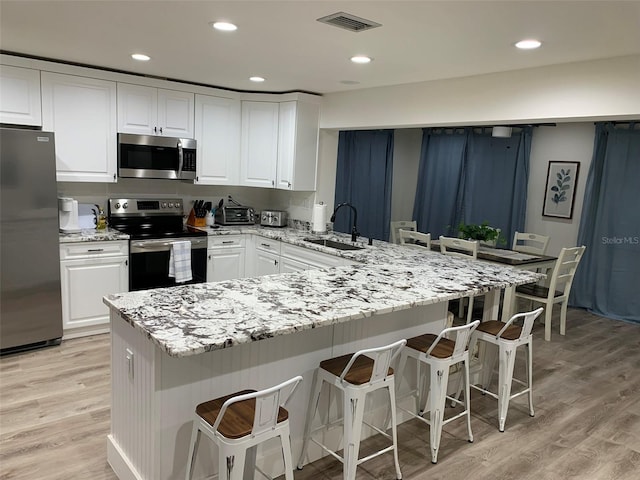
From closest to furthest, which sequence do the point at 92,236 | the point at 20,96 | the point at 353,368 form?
the point at 353,368 → the point at 20,96 → the point at 92,236

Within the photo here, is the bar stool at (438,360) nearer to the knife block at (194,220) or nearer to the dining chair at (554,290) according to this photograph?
the dining chair at (554,290)

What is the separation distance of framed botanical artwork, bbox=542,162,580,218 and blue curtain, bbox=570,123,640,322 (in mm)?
283

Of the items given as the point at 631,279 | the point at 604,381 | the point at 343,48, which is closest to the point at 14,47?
the point at 343,48

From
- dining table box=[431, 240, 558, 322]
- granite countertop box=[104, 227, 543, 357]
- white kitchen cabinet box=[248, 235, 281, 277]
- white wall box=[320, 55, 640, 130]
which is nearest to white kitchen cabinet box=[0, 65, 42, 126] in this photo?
white kitchen cabinet box=[248, 235, 281, 277]

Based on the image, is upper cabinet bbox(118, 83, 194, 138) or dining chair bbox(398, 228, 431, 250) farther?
dining chair bbox(398, 228, 431, 250)

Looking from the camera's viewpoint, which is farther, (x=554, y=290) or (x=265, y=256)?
(x=265, y=256)

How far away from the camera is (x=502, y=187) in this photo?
6.58 meters

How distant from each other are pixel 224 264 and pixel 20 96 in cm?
231

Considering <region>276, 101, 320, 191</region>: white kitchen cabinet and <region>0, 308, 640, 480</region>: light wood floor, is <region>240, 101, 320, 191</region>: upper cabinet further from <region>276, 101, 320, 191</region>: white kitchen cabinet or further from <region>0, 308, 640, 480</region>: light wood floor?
<region>0, 308, 640, 480</region>: light wood floor

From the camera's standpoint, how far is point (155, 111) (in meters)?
4.71

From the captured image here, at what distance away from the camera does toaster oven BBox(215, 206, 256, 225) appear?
5.33m

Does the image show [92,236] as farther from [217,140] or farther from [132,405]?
[132,405]

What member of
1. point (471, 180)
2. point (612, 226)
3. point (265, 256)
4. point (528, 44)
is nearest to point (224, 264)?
point (265, 256)

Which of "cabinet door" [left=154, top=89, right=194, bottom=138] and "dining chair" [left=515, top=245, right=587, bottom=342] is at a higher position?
"cabinet door" [left=154, top=89, right=194, bottom=138]
